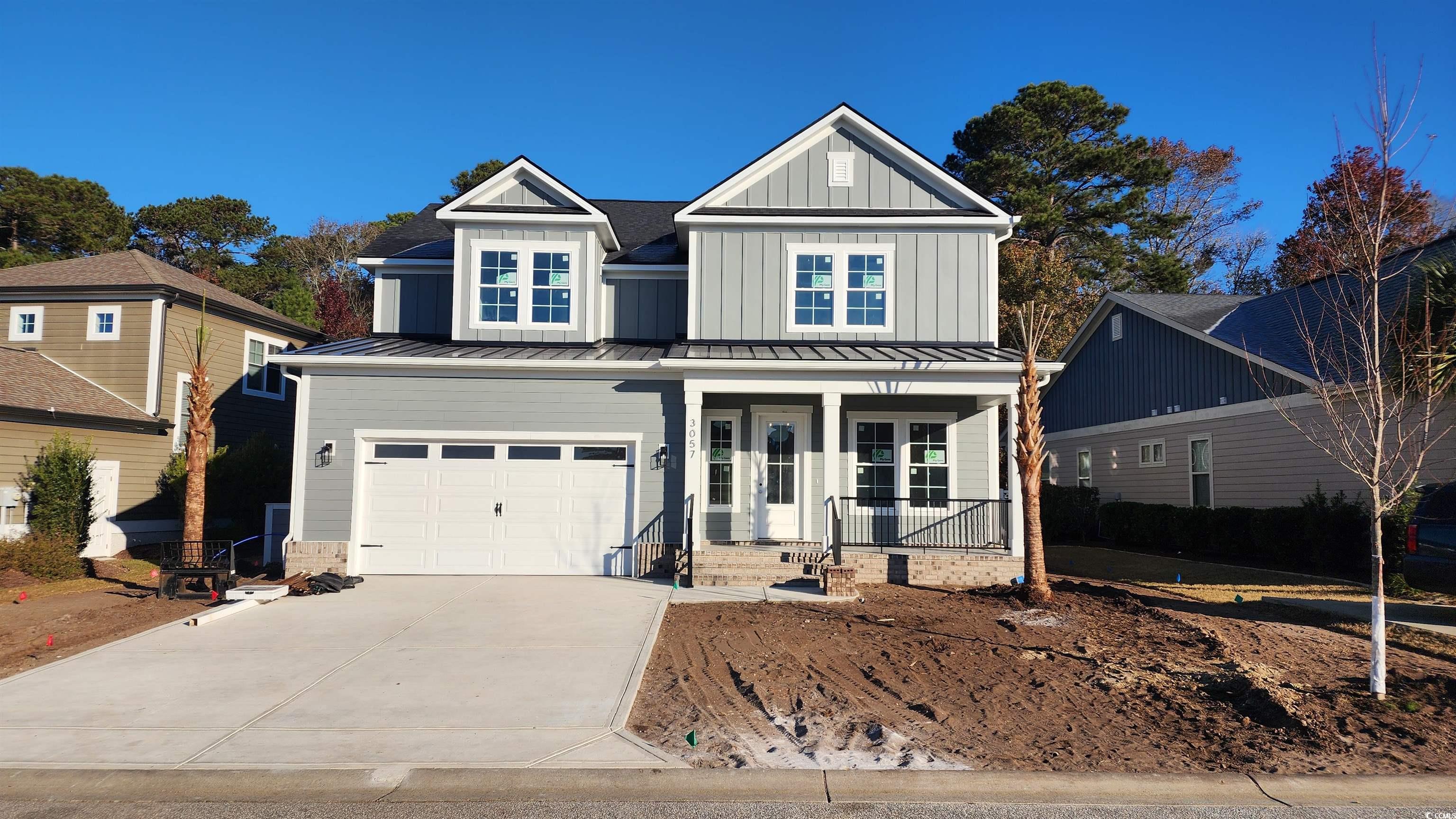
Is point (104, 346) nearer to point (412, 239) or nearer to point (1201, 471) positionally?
point (412, 239)

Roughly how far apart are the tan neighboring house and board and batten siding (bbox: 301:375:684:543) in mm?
5498

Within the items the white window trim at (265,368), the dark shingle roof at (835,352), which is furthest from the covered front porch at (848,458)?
the white window trim at (265,368)

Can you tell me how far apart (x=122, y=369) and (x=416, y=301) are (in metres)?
6.84

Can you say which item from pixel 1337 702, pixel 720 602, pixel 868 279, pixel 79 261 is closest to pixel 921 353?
pixel 868 279

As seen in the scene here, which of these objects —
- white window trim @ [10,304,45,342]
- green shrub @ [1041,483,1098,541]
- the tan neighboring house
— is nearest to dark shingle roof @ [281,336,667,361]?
the tan neighboring house

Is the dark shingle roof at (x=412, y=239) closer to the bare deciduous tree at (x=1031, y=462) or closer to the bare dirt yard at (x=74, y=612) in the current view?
the bare dirt yard at (x=74, y=612)

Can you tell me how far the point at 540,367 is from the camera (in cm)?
1330

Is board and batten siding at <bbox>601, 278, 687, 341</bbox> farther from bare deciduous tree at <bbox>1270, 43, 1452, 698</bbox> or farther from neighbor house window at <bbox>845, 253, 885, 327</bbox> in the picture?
bare deciduous tree at <bbox>1270, 43, 1452, 698</bbox>

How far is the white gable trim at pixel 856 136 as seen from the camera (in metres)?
14.8

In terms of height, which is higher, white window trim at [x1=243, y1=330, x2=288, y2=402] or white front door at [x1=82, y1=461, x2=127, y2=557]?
white window trim at [x1=243, y1=330, x2=288, y2=402]

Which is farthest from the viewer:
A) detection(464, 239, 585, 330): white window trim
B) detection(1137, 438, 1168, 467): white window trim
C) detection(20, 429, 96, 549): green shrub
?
detection(1137, 438, 1168, 467): white window trim

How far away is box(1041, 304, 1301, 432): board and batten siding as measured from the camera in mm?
16469

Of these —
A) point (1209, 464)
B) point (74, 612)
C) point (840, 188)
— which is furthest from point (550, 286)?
point (1209, 464)

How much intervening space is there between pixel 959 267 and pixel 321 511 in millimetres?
11227
